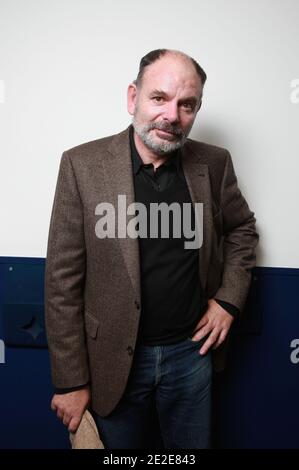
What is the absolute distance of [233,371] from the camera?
1.53 meters

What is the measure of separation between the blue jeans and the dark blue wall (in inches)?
13.0

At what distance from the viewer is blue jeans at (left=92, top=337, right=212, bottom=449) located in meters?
1.12

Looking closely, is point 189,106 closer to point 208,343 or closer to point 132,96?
point 132,96

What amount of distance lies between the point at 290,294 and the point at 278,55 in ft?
3.21

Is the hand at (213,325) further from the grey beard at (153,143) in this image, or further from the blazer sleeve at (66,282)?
the grey beard at (153,143)

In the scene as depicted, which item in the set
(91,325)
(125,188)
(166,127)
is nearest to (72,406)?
(91,325)

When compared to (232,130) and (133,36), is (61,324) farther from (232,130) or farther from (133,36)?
(133,36)

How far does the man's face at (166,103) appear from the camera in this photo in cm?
101

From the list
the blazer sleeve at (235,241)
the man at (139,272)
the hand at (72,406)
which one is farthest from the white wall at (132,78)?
the hand at (72,406)

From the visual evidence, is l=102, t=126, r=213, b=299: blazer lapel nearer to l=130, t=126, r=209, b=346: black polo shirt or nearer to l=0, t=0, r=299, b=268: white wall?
l=130, t=126, r=209, b=346: black polo shirt

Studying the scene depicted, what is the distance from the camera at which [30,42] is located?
1366mm

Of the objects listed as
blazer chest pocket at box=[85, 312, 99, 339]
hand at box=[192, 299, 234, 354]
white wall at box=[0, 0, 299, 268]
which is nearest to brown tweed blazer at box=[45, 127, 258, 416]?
blazer chest pocket at box=[85, 312, 99, 339]

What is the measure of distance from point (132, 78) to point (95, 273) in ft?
2.64

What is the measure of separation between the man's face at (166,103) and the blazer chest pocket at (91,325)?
22.3 inches
